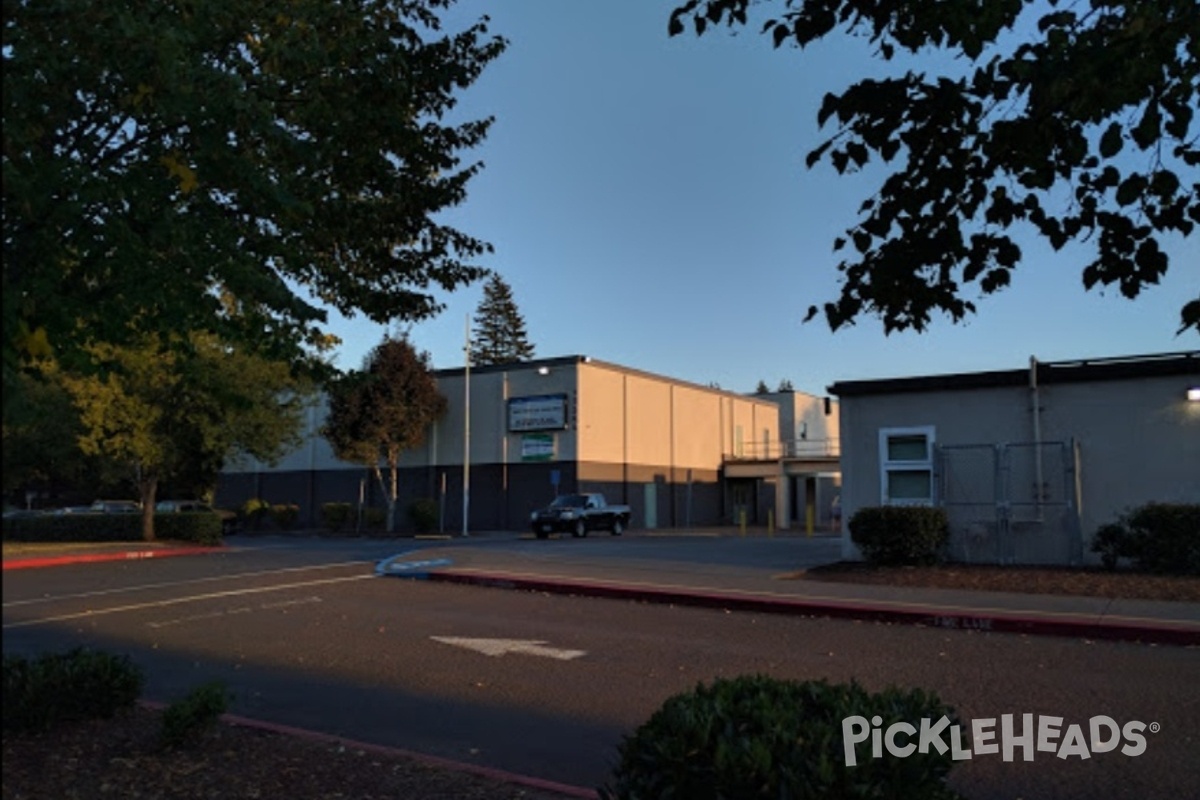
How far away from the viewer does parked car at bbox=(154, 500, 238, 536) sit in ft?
123

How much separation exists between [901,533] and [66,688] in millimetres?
14022

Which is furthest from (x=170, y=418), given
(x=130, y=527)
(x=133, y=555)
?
(x=133, y=555)

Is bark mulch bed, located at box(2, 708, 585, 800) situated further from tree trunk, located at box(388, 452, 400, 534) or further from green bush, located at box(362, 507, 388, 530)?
green bush, located at box(362, 507, 388, 530)

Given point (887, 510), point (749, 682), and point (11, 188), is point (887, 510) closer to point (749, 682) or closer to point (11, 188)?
point (749, 682)

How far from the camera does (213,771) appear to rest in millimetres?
5410

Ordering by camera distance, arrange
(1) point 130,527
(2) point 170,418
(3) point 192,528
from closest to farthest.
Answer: (2) point 170,418
(3) point 192,528
(1) point 130,527

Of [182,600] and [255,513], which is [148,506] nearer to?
[182,600]

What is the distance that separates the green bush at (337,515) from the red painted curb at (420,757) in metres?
38.8

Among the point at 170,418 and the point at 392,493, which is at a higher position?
the point at 170,418

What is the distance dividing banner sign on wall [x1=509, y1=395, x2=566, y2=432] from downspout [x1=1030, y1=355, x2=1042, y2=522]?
89.8ft

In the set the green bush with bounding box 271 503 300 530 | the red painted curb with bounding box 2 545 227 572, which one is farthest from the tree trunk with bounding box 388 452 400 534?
the red painted curb with bounding box 2 545 227 572

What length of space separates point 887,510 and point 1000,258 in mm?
13419

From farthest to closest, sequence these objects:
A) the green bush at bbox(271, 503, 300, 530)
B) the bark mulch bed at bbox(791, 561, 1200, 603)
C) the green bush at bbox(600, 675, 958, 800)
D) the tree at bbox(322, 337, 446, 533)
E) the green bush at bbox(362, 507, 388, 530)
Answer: the green bush at bbox(271, 503, 300, 530), the green bush at bbox(362, 507, 388, 530), the tree at bbox(322, 337, 446, 533), the bark mulch bed at bbox(791, 561, 1200, 603), the green bush at bbox(600, 675, 958, 800)

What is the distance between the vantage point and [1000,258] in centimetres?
457
